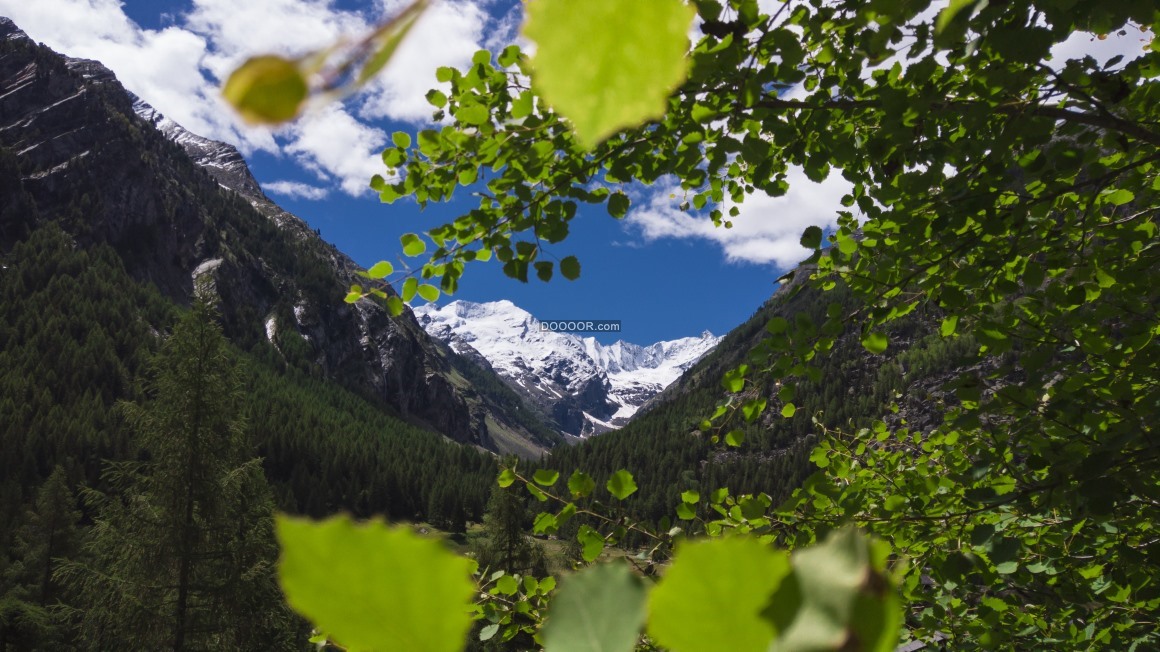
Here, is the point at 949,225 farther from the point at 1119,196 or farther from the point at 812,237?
the point at 1119,196

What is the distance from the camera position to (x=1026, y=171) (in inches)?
74.2

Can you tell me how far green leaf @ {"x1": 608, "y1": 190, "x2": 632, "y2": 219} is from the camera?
6.66ft

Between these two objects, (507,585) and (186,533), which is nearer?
(507,585)

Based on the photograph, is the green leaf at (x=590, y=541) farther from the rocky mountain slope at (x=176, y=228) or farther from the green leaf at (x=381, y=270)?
the rocky mountain slope at (x=176, y=228)

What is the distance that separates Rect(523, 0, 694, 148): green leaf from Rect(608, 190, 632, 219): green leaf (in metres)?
1.88

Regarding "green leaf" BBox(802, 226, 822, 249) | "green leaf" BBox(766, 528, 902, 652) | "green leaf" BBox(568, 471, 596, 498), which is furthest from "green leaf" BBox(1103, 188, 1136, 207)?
"green leaf" BBox(766, 528, 902, 652)

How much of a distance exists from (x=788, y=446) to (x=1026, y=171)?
3451 inches

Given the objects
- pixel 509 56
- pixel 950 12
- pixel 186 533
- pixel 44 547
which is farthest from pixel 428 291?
pixel 44 547

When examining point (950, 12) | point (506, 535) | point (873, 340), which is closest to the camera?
point (950, 12)

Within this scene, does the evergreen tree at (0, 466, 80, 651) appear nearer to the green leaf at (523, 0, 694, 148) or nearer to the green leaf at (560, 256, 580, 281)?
the green leaf at (560, 256, 580, 281)

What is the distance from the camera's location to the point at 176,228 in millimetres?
92688

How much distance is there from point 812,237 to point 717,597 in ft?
6.95

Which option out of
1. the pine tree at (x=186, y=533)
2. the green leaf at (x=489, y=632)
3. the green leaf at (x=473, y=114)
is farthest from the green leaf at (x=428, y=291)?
the pine tree at (x=186, y=533)

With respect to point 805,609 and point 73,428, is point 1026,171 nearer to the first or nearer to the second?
point 805,609
